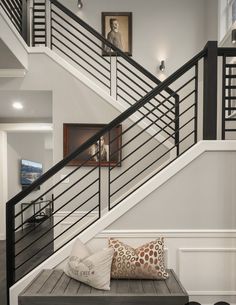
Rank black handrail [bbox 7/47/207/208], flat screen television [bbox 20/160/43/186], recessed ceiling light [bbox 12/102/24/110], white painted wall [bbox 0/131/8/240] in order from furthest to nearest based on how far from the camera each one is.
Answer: flat screen television [bbox 20/160/43/186] < white painted wall [bbox 0/131/8/240] < recessed ceiling light [bbox 12/102/24/110] < black handrail [bbox 7/47/207/208]

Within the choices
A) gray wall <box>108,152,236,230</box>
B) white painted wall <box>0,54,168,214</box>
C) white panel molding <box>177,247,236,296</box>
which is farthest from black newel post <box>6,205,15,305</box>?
white panel molding <box>177,247,236,296</box>

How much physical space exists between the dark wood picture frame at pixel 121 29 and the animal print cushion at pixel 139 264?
432 cm

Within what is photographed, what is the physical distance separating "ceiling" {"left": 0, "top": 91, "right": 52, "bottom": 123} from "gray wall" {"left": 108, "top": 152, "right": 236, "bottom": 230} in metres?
2.21

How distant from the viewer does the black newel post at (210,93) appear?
8.10 ft

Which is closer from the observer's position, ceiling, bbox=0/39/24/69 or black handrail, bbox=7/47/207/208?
black handrail, bbox=7/47/207/208

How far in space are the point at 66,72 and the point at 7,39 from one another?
995 mm

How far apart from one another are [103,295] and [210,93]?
194cm

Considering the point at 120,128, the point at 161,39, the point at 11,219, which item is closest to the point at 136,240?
the point at 11,219

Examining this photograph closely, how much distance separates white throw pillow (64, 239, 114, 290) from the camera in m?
2.11

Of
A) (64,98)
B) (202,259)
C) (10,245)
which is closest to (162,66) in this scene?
(64,98)

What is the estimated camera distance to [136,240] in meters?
2.51

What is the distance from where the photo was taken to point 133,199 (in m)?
2.48

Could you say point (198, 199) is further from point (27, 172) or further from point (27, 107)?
point (27, 172)

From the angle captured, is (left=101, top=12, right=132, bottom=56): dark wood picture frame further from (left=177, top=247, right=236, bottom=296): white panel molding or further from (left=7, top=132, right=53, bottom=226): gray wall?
(left=177, top=247, right=236, bottom=296): white panel molding
